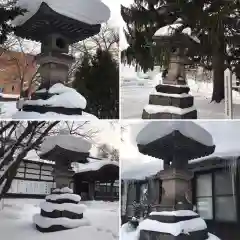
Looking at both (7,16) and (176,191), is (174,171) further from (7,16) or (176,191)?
(7,16)

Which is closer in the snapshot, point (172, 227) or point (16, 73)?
point (172, 227)

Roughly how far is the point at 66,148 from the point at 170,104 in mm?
484

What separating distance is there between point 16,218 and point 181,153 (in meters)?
0.75

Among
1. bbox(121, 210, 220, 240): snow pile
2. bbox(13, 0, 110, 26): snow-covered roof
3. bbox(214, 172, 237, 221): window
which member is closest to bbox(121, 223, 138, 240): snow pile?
bbox(121, 210, 220, 240): snow pile

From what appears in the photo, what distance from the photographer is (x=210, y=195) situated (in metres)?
1.65

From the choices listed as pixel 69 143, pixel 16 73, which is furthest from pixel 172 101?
pixel 16 73

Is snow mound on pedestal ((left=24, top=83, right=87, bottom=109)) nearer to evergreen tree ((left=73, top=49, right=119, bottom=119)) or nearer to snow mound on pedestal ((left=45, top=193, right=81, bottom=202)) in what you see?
evergreen tree ((left=73, top=49, right=119, bottom=119))

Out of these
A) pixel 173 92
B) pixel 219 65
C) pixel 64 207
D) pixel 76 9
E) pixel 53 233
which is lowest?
pixel 53 233

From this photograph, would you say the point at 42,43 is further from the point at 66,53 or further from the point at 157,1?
the point at 157,1

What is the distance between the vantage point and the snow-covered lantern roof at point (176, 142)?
65.9 inches

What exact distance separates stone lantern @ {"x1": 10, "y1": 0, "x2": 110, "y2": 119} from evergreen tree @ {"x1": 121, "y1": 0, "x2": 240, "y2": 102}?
0.61 ft

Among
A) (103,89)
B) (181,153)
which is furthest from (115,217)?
(103,89)

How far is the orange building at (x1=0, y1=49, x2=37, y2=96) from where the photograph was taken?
173cm

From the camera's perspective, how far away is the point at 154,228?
1.65 meters
